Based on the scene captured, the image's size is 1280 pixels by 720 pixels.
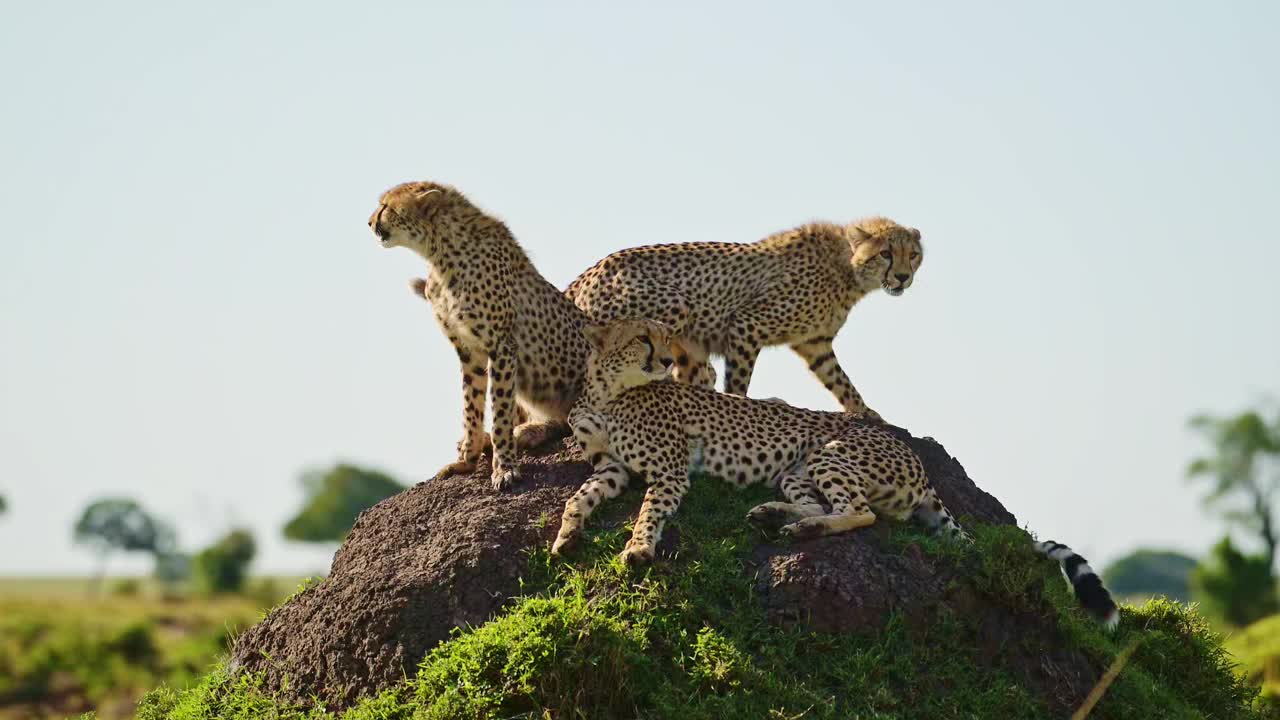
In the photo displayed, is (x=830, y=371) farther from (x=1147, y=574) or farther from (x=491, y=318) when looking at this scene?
(x=1147, y=574)

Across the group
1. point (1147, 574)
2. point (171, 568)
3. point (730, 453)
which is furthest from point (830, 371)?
point (1147, 574)

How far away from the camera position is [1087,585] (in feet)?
24.6

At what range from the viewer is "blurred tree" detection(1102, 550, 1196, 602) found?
70.0 m

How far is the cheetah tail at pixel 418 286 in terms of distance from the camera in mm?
8336

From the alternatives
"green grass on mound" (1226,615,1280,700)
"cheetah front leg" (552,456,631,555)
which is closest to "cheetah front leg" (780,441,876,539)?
"cheetah front leg" (552,456,631,555)

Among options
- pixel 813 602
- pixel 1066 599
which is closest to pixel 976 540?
pixel 1066 599

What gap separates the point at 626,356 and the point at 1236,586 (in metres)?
16.2

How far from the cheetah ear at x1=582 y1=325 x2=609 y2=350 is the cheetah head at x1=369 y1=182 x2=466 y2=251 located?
913mm

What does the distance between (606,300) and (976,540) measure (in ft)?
7.80

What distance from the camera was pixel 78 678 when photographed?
26.1m

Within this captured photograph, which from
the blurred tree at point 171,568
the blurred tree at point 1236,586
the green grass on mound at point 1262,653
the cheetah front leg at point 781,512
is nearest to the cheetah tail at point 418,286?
the cheetah front leg at point 781,512

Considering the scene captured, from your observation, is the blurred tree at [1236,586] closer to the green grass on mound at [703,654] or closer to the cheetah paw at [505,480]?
the green grass on mound at [703,654]

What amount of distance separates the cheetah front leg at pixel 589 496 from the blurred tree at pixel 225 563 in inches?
1727

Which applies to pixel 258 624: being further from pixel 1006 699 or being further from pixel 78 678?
pixel 78 678
